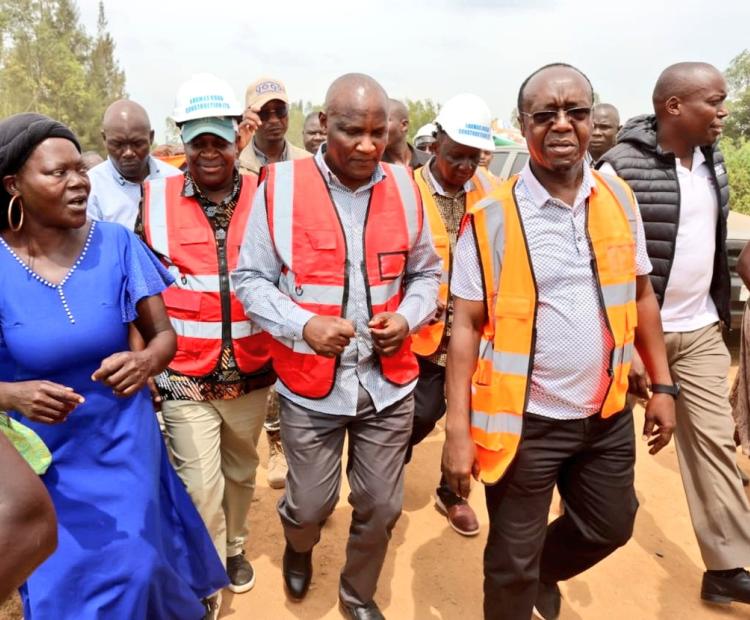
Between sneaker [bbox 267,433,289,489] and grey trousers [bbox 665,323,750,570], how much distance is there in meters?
2.37

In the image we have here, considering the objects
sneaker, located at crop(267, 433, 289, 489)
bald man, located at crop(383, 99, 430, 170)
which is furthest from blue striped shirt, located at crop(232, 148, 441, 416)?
bald man, located at crop(383, 99, 430, 170)

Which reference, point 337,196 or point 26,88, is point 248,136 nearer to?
point 337,196

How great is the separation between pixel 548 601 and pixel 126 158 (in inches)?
130

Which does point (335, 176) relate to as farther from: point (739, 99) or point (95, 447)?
point (739, 99)

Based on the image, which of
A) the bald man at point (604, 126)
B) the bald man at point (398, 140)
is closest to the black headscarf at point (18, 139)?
the bald man at point (398, 140)

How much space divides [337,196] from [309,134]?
4248 millimetres

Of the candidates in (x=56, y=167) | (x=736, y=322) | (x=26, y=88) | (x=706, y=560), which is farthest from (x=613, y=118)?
(x=26, y=88)

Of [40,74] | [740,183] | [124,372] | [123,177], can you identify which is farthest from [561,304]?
[40,74]

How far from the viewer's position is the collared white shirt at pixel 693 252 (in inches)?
127

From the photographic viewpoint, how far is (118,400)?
238cm

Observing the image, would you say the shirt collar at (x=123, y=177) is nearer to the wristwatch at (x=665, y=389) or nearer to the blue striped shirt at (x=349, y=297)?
the blue striped shirt at (x=349, y=297)

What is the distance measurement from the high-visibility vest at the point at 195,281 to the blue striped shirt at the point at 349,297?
6.6 inches

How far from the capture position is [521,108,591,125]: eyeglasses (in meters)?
2.36

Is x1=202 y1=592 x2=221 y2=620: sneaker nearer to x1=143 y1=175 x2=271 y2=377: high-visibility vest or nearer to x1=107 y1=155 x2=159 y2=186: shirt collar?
x1=143 y1=175 x2=271 y2=377: high-visibility vest
